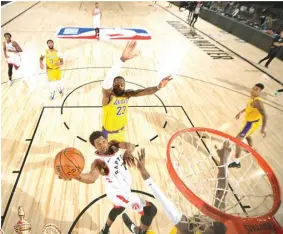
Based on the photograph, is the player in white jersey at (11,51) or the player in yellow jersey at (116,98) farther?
the player in white jersey at (11,51)

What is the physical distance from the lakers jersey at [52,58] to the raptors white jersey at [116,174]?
4.47 metres

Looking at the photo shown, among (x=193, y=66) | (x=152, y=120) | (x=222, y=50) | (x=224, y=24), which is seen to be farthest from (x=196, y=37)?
(x=152, y=120)

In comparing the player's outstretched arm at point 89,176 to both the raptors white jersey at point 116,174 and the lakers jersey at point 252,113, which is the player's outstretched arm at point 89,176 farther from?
the lakers jersey at point 252,113

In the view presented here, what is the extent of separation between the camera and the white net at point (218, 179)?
12.3 ft

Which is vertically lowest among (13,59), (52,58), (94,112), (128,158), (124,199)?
(94,112)

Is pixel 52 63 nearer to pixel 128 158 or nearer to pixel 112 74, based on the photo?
pixel 112 74

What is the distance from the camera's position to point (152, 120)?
6.30 meters

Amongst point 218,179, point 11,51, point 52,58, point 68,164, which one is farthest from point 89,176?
point 11,51

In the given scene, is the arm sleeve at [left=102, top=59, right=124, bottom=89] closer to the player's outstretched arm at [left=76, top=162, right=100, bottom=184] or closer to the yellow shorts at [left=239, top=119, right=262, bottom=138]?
the player's outstretched arm at [left=76, top=162, right=100, bottom=184]

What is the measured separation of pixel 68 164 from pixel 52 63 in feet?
14.6

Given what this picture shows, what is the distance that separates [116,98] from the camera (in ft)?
12.9

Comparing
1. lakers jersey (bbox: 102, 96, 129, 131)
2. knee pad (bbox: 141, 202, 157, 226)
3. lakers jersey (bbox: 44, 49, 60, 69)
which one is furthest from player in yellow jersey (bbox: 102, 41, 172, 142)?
lakers jersey (bbox: 44, 49, 60, 69)

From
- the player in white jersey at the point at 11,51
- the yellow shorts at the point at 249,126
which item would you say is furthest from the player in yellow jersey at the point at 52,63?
the yellow shorts at the point at 249,126

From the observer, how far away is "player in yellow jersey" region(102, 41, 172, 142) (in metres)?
3.62
